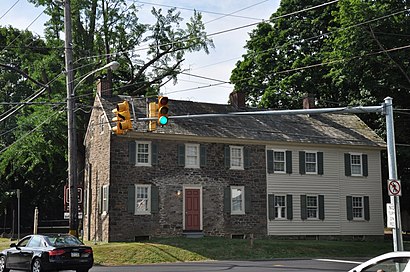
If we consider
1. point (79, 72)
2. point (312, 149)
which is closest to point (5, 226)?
point (79, 72)

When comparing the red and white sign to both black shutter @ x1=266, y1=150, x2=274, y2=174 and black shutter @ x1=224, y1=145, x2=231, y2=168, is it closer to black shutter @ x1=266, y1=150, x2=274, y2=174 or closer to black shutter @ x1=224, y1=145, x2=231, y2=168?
black shutter @ x1=224, y1=145, x2=231, y2=168

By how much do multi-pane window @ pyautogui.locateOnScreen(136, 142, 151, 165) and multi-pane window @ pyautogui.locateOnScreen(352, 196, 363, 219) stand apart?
1436cm

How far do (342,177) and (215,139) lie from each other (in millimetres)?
9419

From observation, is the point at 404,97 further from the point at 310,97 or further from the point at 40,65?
the point at 40,65

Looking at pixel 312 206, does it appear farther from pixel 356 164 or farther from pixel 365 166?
pixel 365 166

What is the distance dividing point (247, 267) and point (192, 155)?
12.4 m

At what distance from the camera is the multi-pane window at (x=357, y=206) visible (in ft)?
130

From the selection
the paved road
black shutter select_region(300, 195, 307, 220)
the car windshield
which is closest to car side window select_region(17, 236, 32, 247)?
the car windshield

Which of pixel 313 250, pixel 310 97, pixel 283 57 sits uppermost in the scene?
pixel 283 57

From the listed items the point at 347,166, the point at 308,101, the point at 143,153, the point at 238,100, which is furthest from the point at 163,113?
the point at 308,101

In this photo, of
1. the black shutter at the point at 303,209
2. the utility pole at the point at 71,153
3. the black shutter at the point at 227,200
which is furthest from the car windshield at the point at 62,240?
the black shutter at the point at 303,209

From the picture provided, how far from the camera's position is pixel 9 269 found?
67.5ft

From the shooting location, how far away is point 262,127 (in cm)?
3856

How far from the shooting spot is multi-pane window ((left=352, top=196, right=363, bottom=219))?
39625mm
